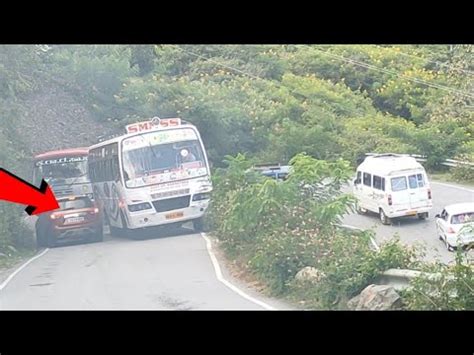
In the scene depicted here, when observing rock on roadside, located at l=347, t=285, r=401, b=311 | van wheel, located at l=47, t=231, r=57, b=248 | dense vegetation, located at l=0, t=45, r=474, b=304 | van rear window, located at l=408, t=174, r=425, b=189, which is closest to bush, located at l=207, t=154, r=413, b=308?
dense vegetation, located at l=0, t=45, r=474, b=304

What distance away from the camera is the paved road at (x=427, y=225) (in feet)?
22.2

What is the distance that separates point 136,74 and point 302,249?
5.88 ft

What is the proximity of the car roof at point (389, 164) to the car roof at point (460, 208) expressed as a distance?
406mm

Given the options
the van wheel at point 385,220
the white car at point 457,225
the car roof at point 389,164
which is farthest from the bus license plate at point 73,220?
the white car at point 457,225

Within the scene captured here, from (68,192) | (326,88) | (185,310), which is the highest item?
(326,88)

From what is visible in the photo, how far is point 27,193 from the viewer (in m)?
6.77

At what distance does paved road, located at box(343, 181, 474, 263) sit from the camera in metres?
6.77

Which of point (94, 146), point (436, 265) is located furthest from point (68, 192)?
point (436, 265)

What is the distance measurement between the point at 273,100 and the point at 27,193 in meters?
1.93

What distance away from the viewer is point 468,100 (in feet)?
23.0

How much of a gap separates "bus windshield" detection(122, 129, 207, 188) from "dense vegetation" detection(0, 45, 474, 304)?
0.44 ft

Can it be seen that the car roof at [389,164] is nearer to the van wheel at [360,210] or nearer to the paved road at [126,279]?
the van wheel at [360,210]

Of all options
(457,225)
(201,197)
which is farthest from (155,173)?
(457,225)
